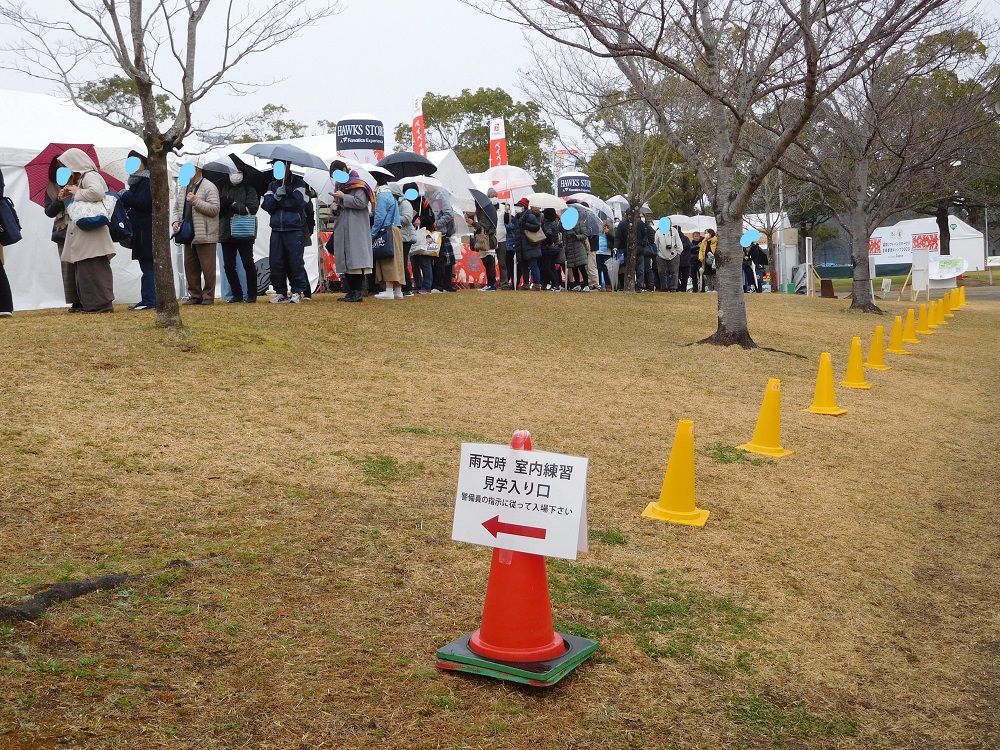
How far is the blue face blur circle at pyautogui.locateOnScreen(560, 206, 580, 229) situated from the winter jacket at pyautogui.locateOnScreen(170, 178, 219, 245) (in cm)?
903

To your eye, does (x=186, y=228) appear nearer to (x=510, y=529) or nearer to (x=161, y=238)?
(x=161, y=238)

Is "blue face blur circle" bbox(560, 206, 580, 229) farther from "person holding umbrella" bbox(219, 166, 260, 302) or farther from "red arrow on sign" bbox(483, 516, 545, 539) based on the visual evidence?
"red arrow on sign" bbox(483, 516, 545, 539)

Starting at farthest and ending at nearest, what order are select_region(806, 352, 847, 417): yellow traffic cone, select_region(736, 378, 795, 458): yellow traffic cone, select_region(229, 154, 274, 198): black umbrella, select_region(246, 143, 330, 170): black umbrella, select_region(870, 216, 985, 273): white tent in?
1. select_region(870, 216, 985, 273): white tent
2. select_region(246, 143, 330, 170): black umbrella
3. select_region(229, 154, 274, 198): black umbrella
4. select_region(806, 352, 847, 417): yellow traffic cone
5. select_region(736, 378, 795, 458): yellow traffic cone

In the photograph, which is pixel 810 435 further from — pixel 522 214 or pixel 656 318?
pixel 522 214

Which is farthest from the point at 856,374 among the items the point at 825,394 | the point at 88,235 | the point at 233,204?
the point at 88,235

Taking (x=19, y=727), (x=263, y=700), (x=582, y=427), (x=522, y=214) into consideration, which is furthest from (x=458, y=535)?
(x=522, y=214)

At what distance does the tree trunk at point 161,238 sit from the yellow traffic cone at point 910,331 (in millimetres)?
11775

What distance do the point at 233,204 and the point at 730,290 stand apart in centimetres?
681

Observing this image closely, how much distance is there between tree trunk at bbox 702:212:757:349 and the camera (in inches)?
507

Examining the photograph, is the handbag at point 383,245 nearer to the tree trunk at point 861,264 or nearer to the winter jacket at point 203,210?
the winter jacket at point 203,210

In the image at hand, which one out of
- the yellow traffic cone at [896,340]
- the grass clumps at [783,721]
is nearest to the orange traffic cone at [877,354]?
the yellow traffic cone at [896,340]

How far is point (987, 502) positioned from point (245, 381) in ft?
18.6

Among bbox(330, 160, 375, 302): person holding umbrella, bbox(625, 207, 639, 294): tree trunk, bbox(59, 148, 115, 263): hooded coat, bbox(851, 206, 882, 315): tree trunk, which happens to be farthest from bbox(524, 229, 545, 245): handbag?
bbox(59, 148, 115, 263): hooded coat

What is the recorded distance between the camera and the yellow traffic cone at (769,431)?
7180 mm
